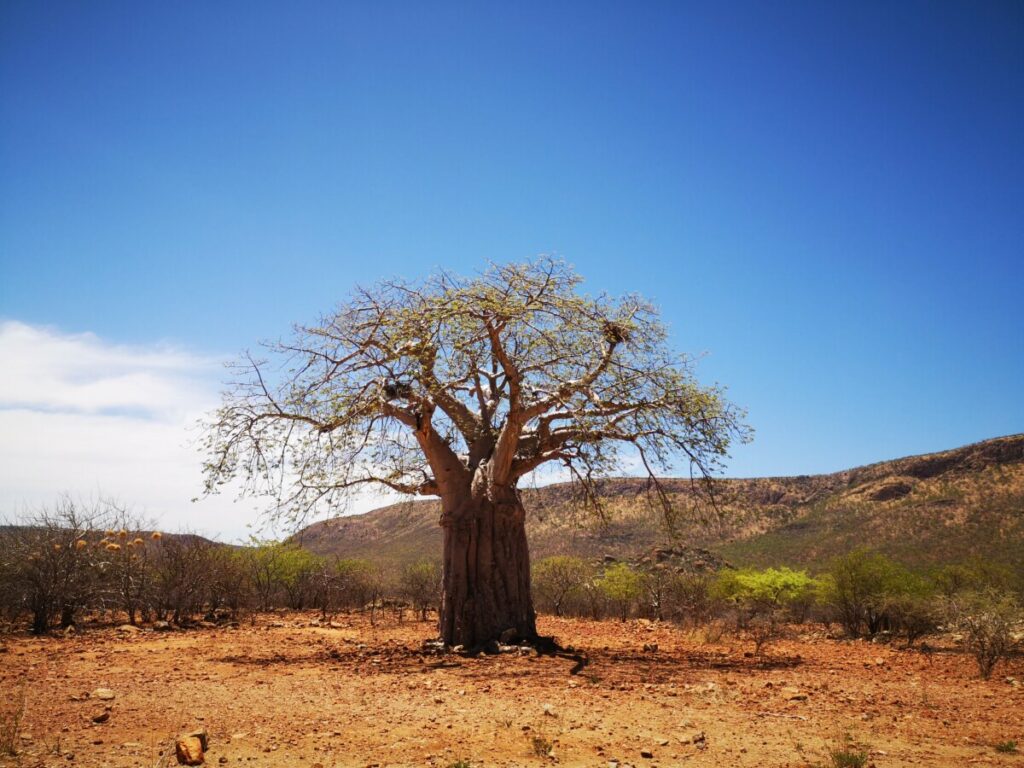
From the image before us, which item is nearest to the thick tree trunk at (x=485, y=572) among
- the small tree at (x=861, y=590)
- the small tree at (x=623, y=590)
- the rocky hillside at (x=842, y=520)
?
the small tree at (x=861, y=590)

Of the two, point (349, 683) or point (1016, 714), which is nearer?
point (1016, 714)

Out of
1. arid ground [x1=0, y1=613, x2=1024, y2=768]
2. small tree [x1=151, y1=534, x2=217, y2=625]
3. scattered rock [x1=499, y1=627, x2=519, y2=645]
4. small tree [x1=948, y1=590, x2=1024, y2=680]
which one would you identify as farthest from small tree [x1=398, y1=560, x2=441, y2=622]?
small tree [x1=948, y1=590, x2=1024, y2=680]

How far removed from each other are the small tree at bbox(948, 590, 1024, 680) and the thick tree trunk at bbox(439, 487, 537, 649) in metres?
5.85

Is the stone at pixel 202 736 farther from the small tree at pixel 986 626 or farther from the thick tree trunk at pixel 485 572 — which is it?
the small tree at pixel 986 626

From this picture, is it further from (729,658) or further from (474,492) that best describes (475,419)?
(729,658)

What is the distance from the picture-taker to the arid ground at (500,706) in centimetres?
482

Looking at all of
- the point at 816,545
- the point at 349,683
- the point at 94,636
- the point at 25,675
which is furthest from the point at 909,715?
the point at 816,545

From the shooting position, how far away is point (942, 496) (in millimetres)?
38875

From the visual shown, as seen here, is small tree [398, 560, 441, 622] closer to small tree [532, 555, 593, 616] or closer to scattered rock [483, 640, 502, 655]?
small tree [532, 555, 593, 616]

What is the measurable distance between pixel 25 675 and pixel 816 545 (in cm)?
3548

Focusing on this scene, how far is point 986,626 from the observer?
337 inches

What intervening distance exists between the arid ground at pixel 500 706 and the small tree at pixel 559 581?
30.5 ft

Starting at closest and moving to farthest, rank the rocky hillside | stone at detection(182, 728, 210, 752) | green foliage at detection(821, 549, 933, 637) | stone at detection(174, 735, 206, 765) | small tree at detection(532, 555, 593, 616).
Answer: stone at detection(174, 735, 206, 765)
stone at detection(182, 728, 210, 752)
green foliage at detection(821, 549, 933, 637)
small tree at detection(532, 555, 593, 616)
the rocky hillside

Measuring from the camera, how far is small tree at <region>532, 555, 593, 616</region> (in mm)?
19578
